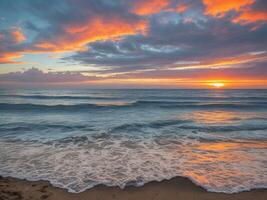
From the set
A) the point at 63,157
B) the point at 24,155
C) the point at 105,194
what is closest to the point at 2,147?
the point at 24,155

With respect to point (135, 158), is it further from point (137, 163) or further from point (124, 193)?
point (124, 193)

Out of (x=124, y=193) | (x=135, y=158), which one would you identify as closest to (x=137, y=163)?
(x=135, y=158)

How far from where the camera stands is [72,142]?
394 inches

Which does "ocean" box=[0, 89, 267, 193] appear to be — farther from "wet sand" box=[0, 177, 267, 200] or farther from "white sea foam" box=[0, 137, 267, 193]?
"wet sand" box=[0, 177, 267, 200]

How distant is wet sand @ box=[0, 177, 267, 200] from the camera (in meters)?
4.98

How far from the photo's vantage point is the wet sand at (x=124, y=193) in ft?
16.3

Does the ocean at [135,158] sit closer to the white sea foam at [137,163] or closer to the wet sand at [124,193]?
the white sea foam at [137,163]

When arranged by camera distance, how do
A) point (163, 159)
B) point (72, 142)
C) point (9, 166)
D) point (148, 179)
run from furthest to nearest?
point (72, 142)
point (163, 159)
point (9, 166)
point (148, 179)

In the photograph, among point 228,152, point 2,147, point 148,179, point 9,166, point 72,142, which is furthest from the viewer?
point 72,142

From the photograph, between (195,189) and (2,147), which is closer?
(195,189)

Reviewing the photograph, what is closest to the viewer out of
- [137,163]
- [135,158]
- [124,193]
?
→ [124,193]

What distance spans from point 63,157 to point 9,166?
170 centimetres

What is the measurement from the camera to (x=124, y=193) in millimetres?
5207

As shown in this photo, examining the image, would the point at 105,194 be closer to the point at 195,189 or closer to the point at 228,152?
the point at 195,189
